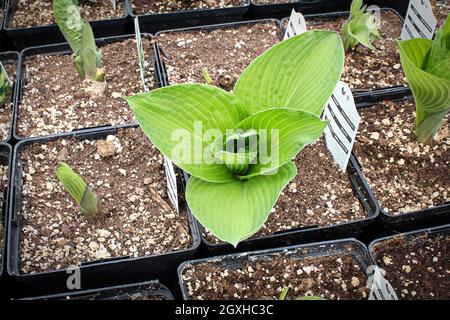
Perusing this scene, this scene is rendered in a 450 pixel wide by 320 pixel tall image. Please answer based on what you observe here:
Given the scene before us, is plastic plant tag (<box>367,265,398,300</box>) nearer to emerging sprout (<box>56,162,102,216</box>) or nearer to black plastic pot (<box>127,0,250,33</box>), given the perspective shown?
emerging sprout (<box>56,162,102,216</box>)

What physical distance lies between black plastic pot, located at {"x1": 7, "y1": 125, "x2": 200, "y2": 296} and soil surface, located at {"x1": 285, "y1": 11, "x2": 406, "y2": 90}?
67 centimetres

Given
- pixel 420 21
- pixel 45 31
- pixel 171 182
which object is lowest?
pixel 171 182

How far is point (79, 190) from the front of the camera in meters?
1.07

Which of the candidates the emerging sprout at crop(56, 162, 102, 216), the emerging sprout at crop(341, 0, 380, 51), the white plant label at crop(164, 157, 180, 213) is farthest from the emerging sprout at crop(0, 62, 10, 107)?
the emerging sprout at crop(341, 0, 380, 51)

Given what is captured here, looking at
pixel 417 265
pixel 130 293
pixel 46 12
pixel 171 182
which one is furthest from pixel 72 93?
pixel 417 265

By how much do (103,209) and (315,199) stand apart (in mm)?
474

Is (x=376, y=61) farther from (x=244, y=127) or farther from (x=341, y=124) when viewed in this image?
(x=244, y=127)

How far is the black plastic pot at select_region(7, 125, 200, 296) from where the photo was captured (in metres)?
1.05

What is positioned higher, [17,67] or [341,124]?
[17,67]

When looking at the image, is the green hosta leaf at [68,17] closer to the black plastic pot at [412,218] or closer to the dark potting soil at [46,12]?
the dark potting soil at [46,12]

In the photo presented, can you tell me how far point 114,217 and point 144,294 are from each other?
0.65 ft

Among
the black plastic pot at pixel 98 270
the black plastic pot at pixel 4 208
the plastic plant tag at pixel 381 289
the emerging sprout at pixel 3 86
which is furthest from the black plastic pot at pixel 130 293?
the emerging sprout at pixel 3 86

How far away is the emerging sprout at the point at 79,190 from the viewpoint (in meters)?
1.02
